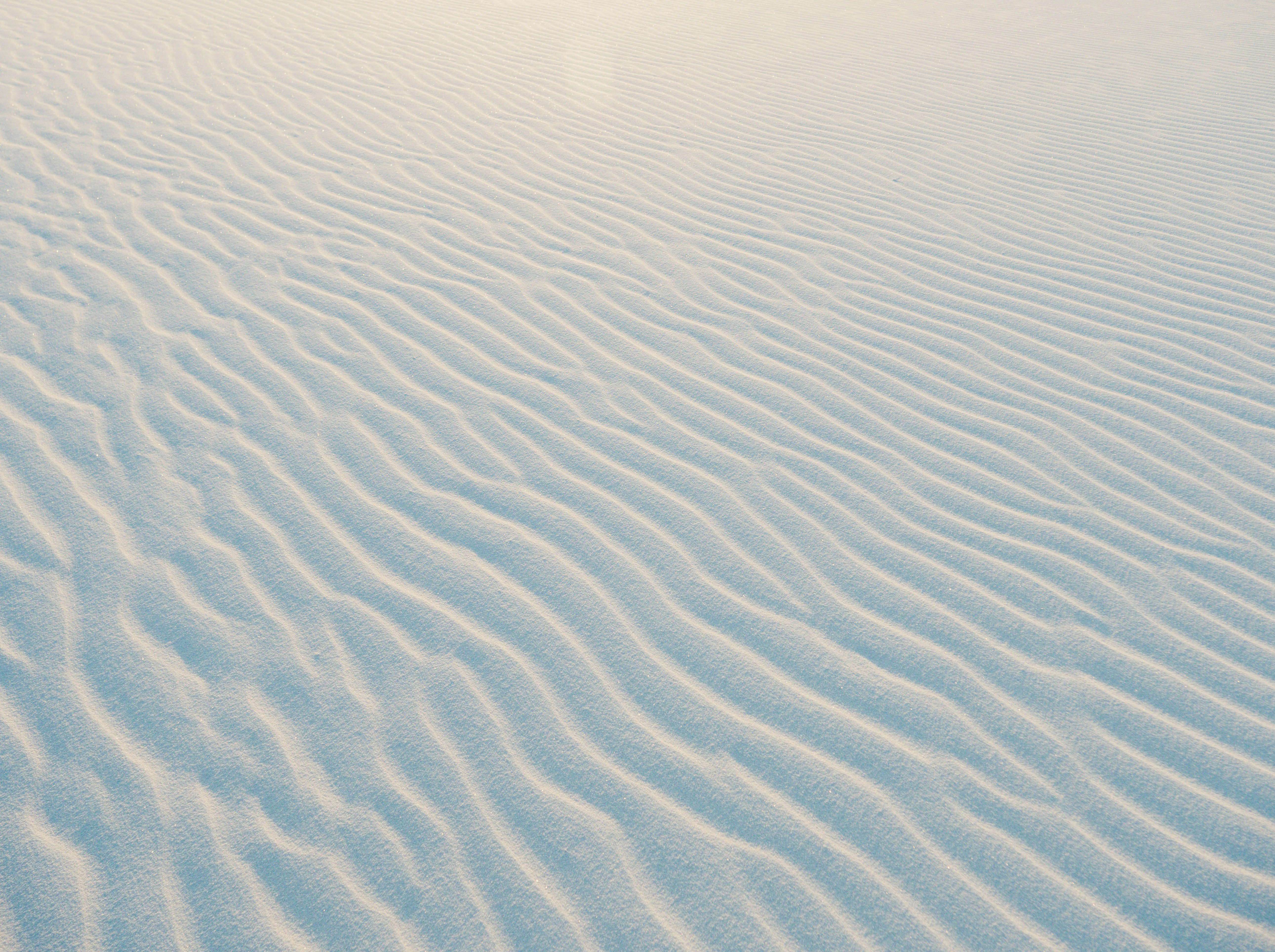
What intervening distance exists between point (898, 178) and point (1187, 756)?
4598mm

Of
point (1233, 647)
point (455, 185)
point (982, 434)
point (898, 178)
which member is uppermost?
point (898, 178)

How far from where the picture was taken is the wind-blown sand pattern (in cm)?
200

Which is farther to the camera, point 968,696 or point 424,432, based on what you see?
point 424,432

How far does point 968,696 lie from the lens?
2383 mm

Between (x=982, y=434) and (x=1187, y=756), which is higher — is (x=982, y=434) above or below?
above

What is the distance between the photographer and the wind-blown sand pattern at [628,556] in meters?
2.00

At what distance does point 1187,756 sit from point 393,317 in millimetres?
3656

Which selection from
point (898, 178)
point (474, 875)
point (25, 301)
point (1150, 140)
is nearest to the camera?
point (474, 875)

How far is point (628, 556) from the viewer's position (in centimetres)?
279

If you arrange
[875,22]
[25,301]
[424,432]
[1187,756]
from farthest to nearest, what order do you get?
1. [875,22]
2. [25,301]
3. [424,432]
4. [1187,756]

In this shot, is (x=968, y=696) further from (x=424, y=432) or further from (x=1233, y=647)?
(x=424, y=432)

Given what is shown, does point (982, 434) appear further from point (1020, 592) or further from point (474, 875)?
point (474, 875)

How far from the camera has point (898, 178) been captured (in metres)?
5.72

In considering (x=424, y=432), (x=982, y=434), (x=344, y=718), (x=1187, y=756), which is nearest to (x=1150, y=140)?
(x=982, y=434)
